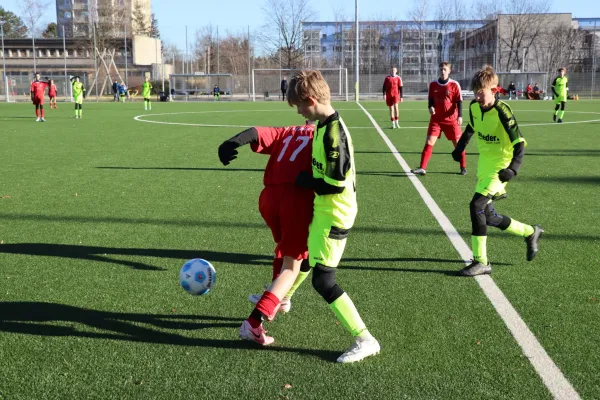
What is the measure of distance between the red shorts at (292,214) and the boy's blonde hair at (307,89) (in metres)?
0.58

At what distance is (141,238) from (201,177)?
4.32m

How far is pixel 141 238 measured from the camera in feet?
21.7

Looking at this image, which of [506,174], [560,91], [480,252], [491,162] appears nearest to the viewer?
[506,174]

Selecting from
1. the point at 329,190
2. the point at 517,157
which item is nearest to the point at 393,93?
the point at 517,157

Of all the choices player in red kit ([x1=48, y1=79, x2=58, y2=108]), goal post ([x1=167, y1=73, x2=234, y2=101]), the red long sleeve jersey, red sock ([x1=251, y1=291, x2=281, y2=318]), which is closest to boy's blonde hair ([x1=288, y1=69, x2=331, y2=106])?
red sock ([x1=251, y1=291, x2=281, y2=318])

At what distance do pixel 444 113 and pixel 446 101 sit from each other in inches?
8.5

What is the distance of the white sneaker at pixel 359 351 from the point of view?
366 cm

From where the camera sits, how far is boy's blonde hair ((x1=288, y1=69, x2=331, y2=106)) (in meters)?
3.48

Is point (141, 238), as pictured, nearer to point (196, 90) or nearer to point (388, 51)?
point (196, 90)

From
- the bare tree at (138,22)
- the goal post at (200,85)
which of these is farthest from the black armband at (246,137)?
the bare tree at (138,22)

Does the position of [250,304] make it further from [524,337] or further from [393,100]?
[393,100]

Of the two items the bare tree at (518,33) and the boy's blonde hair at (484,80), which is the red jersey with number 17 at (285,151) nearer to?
the boy's blonde hair at (484,80)

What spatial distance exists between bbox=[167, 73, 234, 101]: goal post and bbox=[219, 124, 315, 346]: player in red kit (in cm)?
5404

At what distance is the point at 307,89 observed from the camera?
11.4 ft
